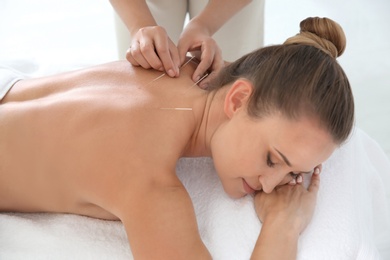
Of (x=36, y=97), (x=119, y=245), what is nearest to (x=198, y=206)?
(x=119, y=245)

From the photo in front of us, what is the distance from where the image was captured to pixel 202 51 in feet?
5.00

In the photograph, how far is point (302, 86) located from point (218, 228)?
43 centimetres

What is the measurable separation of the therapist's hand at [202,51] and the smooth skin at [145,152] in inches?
2.3

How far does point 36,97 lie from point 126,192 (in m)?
0.40

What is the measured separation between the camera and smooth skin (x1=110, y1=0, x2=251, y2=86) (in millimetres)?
1440

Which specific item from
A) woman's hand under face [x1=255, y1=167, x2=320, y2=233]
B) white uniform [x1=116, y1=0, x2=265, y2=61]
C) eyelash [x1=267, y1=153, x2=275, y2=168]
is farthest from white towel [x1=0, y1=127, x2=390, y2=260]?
white uniform [x1=116, y1=0, x2=265, y2=61]

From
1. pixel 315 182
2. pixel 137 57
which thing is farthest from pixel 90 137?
pixel 315 182

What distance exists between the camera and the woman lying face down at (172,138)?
122 centimetres

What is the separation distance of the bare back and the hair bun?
13.2 inches

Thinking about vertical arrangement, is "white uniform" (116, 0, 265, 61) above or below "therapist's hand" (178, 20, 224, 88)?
below

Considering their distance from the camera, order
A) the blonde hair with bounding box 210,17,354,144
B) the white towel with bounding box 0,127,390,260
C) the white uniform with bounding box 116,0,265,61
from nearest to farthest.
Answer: the blonde hair with bounding box 210,17,354,144 → the white towel with bounding box 0,127,390,260 → the white uniform with bounding box 116,0,265,61

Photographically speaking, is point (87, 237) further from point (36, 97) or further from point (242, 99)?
point (242, 99)

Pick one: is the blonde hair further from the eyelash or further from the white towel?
the white towel

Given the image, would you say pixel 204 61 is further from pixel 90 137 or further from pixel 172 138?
pixel 90 137
